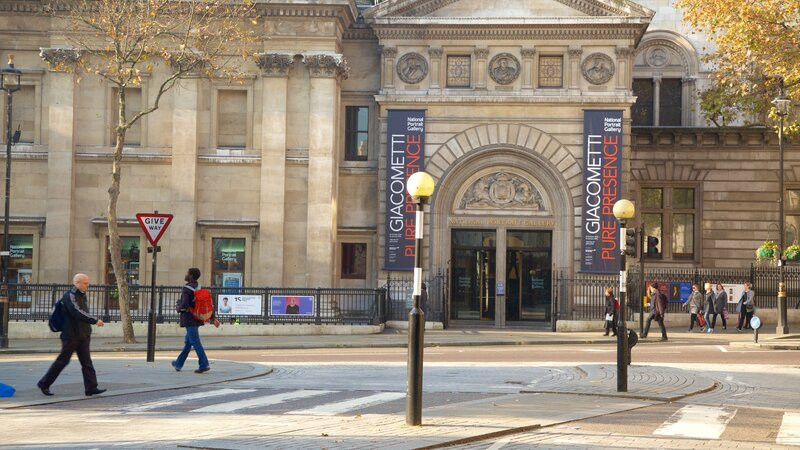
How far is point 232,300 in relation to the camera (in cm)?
3719

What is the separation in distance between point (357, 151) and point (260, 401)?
2750 cm

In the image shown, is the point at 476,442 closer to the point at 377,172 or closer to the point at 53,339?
the point at 53,339

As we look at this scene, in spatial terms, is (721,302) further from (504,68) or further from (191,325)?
(191,325)

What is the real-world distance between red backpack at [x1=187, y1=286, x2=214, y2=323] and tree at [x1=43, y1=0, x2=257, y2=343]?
1101cm

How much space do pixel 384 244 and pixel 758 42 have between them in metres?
14.4

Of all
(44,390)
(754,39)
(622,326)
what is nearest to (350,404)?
(44,390)

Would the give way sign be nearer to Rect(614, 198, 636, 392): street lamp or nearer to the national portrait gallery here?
Rect(614, 198, 636, 392): street lamp

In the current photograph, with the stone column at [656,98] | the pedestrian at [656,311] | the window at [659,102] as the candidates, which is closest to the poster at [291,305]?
the pedestrian at [656,311]

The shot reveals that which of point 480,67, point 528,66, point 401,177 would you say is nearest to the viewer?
point 401,177

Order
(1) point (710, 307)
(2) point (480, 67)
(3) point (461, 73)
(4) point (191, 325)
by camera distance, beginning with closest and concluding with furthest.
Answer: (4) point (191, 325)
(1) point (710, 307)
(2) point (480, 67)
(3) point (461, 73)

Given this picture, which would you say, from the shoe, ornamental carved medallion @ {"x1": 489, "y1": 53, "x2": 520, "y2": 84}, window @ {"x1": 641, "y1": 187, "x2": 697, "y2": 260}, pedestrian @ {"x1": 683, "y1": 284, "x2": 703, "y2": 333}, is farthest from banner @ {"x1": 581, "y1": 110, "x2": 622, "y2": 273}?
the shoe

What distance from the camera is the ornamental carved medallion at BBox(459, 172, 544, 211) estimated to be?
42.7 m

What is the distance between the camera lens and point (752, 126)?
46.0m

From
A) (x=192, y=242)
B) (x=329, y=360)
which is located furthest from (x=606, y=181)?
(x=329, y=360)
